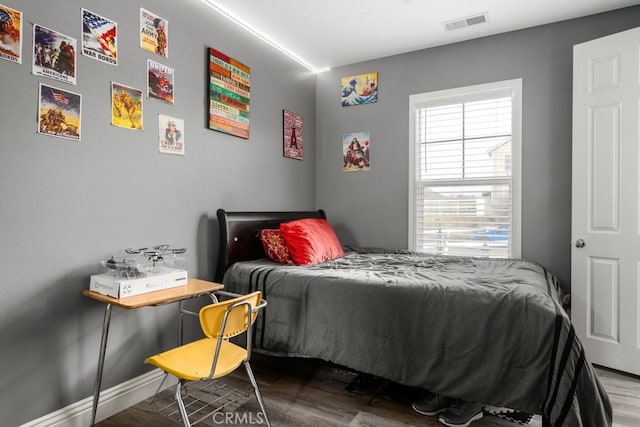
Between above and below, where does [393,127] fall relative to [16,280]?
above

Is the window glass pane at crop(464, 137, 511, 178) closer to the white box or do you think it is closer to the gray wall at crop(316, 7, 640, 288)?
the gray wall at crop(316, 7, 640, 288)

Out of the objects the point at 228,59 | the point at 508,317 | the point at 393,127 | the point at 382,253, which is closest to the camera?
the point at 508,317

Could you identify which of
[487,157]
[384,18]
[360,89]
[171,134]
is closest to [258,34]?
[384,18]

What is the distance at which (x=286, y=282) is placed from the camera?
232 cm

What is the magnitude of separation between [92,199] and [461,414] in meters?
2.20

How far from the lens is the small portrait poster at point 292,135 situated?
3.48 metres

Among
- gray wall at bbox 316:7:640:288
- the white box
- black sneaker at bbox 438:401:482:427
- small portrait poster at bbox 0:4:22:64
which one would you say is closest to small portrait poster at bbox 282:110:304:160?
gray wall at bbox 316:7:640:288

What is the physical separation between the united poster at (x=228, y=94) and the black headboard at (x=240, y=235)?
64cm

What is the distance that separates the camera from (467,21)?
115 inches

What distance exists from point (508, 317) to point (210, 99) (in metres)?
2.27

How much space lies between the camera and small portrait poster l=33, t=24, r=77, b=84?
5.58 feet

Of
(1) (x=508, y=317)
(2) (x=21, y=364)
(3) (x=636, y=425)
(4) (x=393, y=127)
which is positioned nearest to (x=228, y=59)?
(4) (x=393, y=127)

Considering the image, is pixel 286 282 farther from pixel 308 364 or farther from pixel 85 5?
pixel 85 5

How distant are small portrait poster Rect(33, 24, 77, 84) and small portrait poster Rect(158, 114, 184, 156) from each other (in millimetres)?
530
